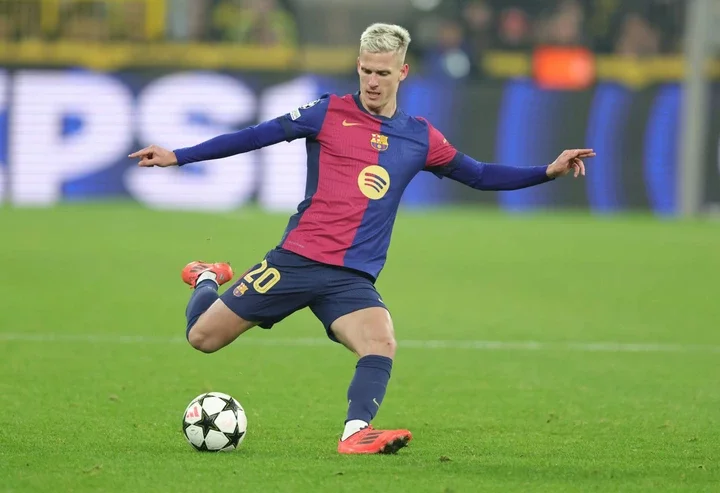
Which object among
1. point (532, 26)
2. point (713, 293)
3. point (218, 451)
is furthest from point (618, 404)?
point (532, 26)

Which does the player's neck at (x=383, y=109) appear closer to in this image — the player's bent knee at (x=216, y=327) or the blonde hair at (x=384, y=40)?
the blonde hair at (x=384, y=40)

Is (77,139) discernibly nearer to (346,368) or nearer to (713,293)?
(713,293)

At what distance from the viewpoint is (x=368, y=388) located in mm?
6016

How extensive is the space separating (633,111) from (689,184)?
1426 millimetres

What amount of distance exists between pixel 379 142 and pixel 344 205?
334 millimetres

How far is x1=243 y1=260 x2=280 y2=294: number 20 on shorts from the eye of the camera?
20.5 ft

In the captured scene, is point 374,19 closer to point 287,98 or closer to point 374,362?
point 287,98

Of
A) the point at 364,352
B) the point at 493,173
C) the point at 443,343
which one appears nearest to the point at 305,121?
the point at 493,173

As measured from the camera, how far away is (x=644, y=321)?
1137 cm

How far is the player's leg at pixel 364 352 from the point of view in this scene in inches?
229

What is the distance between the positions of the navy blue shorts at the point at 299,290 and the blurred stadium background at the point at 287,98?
48.4ft

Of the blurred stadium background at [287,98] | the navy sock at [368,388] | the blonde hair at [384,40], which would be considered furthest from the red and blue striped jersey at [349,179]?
the blurred stadium background at [287,98]

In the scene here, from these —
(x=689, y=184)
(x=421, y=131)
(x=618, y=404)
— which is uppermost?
(x=421, y=131)

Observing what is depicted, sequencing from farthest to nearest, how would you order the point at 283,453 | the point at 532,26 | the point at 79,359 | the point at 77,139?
the point at 532,26, the point at 77,139, the point at 79,359, the point at 283,453
